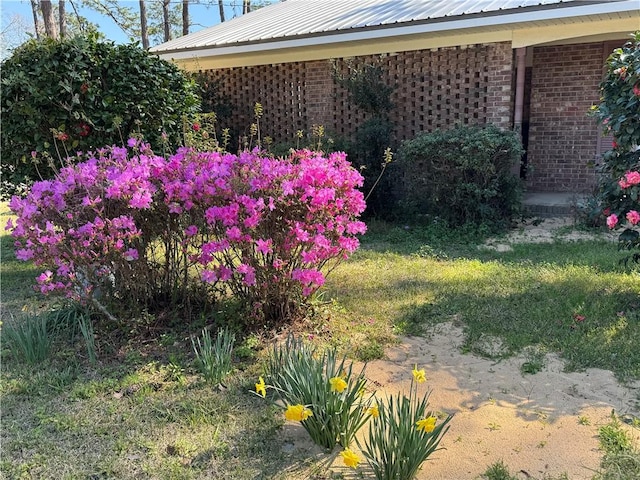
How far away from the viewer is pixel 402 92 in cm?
897

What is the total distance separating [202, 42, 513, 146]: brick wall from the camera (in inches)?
320

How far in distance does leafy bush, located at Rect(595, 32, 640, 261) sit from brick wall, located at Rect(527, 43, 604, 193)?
199 inches

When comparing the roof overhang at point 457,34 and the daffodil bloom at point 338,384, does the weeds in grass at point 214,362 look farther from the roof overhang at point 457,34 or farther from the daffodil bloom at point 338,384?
the roof overhang at point 457,34

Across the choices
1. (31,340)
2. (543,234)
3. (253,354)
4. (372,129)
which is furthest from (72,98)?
(543,234)

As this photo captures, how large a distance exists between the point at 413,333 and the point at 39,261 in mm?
2751

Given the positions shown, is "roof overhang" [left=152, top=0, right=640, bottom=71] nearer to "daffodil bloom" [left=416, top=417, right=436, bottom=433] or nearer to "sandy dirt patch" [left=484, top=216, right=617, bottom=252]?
"sandy dirt patch" [left=484, top=216, right=617, bottom=252]

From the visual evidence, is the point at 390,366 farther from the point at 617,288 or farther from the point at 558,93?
the point at 558,93

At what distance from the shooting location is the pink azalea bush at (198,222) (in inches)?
140

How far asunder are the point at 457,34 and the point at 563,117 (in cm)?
288

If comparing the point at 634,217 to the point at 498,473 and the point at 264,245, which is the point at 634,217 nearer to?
the point at 498,473

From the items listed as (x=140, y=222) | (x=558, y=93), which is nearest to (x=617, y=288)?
(x=140, y=222)

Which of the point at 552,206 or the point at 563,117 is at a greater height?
the point at 563,117

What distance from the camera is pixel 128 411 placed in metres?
3.09

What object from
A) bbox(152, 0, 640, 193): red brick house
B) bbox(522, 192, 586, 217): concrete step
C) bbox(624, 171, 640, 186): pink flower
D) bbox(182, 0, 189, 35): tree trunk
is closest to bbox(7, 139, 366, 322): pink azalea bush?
bbox(624, 171, 640, 186): pink flower
